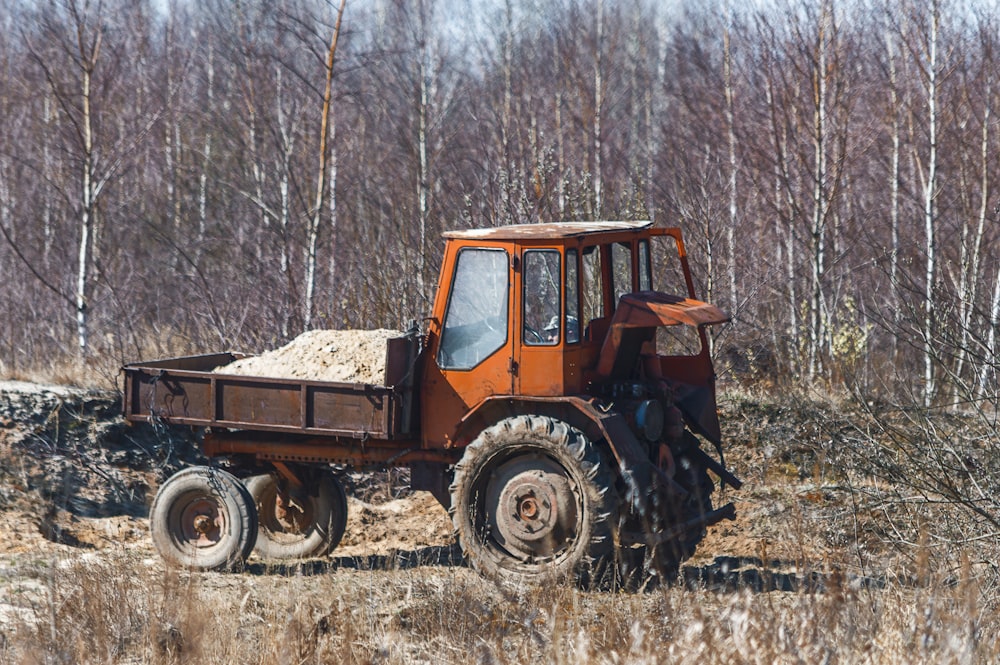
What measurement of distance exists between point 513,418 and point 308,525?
7.17 ft

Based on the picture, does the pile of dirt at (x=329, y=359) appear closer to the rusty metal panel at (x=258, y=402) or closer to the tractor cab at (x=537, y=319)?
the rusty metal panel at (x=258, y=402)

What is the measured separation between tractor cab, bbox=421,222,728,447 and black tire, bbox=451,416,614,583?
28cm

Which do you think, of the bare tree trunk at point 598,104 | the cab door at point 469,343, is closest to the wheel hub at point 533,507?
the cab door at point 469,343

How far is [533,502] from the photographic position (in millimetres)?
6867

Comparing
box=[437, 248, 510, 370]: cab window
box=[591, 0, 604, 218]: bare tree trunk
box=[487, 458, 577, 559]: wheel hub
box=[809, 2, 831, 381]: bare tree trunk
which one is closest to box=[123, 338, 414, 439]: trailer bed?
box=[437, 248, 510, 370]: cab window

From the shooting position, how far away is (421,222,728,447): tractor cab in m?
6.78

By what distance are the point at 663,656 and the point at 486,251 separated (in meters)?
3.29

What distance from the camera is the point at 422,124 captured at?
17.2 meters

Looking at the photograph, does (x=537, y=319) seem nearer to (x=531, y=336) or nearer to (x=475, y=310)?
(x=531, y=336)

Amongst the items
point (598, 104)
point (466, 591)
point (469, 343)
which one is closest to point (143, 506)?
point (469, 343)

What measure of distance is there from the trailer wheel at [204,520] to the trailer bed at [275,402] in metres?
0.43

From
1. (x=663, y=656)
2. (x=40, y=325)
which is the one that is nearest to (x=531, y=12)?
(x=40, y=325)

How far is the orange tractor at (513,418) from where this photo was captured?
266 inches

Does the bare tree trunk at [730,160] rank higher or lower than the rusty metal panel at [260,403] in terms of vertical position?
higher
